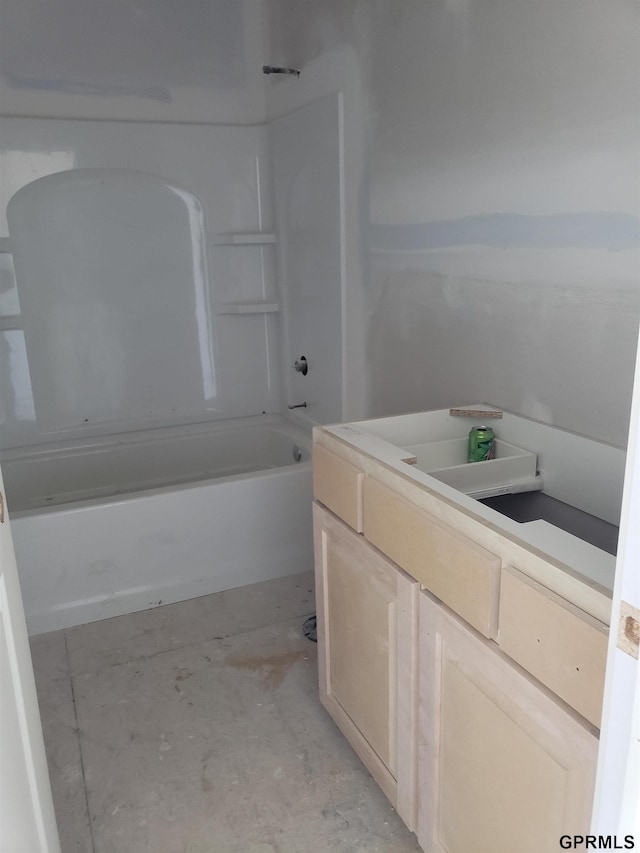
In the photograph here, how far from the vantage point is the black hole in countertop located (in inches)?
51.3

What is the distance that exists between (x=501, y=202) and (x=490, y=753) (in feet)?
4.42

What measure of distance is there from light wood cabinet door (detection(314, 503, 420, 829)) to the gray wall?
2.07 feet

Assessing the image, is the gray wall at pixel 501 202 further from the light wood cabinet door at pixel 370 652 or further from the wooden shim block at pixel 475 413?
the light wood cabinet door at pixel 370 652

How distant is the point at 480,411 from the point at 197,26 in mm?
2403

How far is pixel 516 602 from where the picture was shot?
1.04 metres

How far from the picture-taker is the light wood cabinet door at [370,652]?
138cm

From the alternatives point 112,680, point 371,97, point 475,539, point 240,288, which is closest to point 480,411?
point 475,539

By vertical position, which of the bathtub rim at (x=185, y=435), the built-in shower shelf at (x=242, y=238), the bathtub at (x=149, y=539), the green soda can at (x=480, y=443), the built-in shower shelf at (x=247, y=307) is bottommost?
the bathtub at (x=149, y=539)

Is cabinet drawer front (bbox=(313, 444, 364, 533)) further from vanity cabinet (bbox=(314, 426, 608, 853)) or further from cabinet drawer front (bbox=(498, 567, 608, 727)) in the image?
cabinet drawer front (bbox=(498, 567, 608, 727))

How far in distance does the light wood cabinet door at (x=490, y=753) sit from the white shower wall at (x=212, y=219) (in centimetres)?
239

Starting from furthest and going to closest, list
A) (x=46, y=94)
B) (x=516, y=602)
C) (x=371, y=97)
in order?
(x=46, y=94) → (x=371, y=97) → (x=516, y=602)

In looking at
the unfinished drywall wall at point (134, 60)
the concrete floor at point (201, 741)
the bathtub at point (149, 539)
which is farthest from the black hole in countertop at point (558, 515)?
the unfinished drywall wall at point (134, 60)

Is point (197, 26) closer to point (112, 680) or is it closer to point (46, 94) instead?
point (46, 94)

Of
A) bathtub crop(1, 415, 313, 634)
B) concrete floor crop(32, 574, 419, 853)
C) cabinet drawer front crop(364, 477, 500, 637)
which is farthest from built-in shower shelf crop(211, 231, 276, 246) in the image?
cabinet drawer front crop(364, 477, 500, 637)
